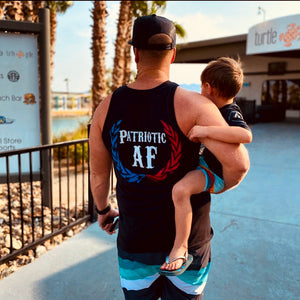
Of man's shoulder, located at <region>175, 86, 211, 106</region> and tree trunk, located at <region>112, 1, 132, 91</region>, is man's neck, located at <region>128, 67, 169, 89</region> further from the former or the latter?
tree trunk, located at <region>112, 1, 132, 91</region>

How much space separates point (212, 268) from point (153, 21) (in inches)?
101

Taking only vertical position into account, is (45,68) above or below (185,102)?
above

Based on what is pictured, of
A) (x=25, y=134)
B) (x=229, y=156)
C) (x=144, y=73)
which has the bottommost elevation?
(x=25, y=134)

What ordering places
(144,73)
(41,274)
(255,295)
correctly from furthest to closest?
(41,274) → (255,295) → (144,73)

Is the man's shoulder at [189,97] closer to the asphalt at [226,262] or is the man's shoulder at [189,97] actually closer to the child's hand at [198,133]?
the child's hand at [198,133]

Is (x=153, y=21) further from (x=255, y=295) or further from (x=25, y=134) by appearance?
(x=25, y=134)

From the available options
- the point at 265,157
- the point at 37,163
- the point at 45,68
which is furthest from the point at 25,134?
the point at 265,157

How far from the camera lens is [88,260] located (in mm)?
3293

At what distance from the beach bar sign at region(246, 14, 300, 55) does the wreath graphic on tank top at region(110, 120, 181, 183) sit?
1683 centimetres

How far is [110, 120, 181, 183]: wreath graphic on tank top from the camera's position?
53.4 inches

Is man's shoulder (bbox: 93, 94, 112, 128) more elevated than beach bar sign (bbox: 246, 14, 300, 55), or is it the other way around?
beach bar sign (bbox: 246, 14, 300, 55)

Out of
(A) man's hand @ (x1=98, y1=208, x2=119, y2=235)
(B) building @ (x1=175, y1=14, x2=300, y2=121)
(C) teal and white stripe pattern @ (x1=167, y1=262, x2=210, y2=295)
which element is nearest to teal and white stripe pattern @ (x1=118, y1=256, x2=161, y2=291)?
(C) teal and white stripe pattern @ (x1=167, y1=262, x2=210, y2=295)

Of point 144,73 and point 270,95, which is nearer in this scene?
point 144,73

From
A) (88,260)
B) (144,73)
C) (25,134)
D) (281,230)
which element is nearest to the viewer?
(144,73)
